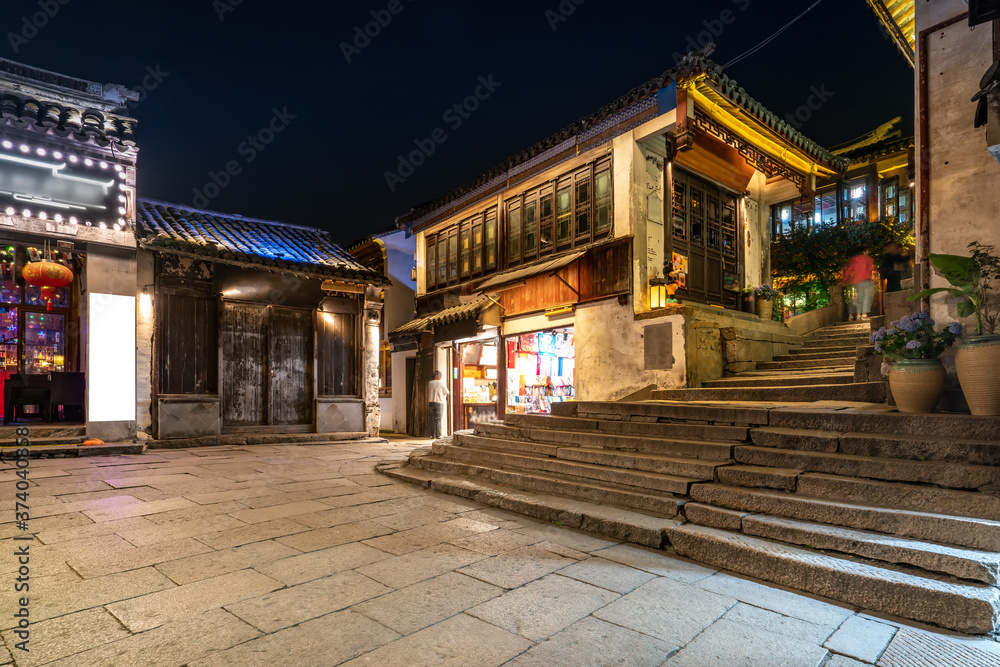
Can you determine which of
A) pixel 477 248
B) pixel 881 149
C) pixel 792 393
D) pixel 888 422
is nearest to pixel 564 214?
pixel 477 248

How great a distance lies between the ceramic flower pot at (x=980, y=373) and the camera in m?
4.69

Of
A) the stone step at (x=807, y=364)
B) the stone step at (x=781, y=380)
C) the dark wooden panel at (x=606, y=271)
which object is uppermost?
the dark wooden panel at (x=606, y=271)

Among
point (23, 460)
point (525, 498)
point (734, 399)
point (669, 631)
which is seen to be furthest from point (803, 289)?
point (23, 460)

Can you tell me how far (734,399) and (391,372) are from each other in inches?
503

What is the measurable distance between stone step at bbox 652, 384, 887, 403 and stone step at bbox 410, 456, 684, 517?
10.5 feet

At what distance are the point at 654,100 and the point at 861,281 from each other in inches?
403

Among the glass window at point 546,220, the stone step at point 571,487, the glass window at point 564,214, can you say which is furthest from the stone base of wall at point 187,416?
the glass window at point 564,214

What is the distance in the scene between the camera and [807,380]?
7.85 m

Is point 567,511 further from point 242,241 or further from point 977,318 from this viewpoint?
point 242,241

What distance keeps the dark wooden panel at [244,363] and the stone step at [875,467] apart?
1103 cm

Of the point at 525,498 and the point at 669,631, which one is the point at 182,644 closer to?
the point at 669,631

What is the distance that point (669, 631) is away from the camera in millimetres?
3049

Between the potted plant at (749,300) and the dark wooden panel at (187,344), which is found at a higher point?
the potted plant at (749,300)

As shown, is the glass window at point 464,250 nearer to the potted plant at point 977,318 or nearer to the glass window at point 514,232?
the glass window at point 514,232
